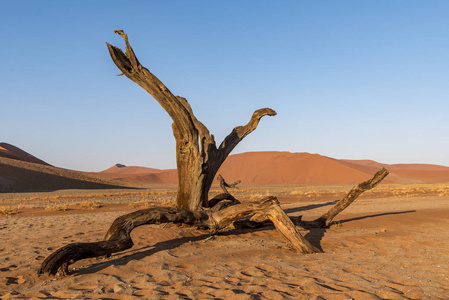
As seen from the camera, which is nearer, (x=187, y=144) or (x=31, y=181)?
(x=187, y=144)

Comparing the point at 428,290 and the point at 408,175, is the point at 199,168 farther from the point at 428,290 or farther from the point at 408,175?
the point at 408,175

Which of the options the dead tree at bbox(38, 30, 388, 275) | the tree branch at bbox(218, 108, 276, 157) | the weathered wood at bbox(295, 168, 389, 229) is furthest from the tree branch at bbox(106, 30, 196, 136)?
the weathered wood at bbox(295, 168, 389, 229)

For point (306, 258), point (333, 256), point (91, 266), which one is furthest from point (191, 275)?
point (333, 256)

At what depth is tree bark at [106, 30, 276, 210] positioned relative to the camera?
8.43 m

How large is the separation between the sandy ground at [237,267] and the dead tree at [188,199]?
0.34 meters

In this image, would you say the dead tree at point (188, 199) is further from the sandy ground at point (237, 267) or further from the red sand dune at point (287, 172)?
the red sand dune at point (287, 172)

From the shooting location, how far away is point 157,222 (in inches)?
270

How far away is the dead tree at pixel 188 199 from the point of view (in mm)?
5637

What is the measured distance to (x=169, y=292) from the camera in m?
4.44

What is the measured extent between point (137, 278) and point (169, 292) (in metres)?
0.82

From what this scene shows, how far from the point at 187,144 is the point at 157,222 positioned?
2751 mm

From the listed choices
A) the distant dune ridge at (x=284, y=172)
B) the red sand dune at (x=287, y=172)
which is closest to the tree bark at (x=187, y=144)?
the distant dune ridge at (x=284, y=172)

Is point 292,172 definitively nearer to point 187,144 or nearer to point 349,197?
point 349,197

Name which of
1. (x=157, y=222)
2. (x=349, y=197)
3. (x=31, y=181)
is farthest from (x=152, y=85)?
(x=31, y=181)
